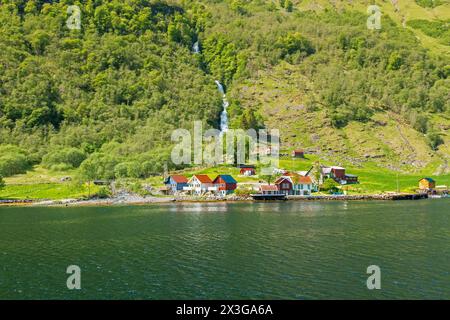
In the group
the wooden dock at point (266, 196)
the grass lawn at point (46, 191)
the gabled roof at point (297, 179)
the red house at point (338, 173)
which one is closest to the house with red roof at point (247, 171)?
the gabled roof at point (297, 179)

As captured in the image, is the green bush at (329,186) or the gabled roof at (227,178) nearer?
the green bush at (329,186)

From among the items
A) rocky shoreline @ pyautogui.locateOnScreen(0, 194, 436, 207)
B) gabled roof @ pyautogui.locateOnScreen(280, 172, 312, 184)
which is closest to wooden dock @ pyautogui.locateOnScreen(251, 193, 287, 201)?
rocky shoreline @ pyautogui.locateOnScreen(0, 194, 436, 207)

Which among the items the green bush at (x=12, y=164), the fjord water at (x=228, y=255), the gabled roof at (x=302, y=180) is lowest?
the fjord water at (x=228, y=255)

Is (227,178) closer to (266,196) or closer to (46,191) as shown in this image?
(266,196)

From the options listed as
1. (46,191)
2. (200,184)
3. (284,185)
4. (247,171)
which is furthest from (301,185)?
(46,191)

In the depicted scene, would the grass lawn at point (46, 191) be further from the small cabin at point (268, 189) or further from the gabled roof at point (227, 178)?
the small cabin at point (268, 189)
